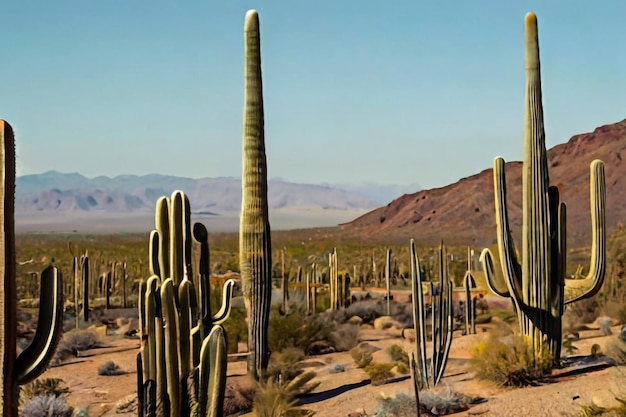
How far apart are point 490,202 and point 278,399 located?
255ft

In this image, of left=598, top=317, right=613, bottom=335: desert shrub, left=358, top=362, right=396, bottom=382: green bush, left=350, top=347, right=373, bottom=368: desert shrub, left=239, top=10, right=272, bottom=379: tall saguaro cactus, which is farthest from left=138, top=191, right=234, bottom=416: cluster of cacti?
left=598, top=317, right=613, bottom=335: desert shrub

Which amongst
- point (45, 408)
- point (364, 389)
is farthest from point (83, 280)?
point (45, 408)

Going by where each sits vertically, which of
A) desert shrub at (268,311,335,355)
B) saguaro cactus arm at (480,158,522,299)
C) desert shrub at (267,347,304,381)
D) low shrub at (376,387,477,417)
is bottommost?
low shrub at (376,387,477,417)

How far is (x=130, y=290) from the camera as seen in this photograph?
32688mm

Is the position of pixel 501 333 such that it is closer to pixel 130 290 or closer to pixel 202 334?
pixel 202 334

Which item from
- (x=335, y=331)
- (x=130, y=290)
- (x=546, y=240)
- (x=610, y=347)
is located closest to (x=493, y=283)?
(x=546, y=240)

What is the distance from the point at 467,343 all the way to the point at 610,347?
14.3 ft

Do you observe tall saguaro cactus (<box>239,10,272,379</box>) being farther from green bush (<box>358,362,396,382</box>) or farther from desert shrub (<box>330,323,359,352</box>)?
desert shrub (<box>330,323,359,352</box>)

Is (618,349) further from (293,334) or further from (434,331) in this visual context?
(293,334)

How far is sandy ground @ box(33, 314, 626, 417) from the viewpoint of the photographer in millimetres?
12789

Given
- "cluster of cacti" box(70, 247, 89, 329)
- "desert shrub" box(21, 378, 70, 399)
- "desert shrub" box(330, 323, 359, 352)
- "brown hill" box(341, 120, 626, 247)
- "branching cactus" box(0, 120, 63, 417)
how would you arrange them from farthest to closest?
→ 1. "brown hill" box(341, 120, 626, 247)
2. "cluster of cacti" box(70, 247, 89, 329)
3. "desert shrub" box(330, 323, 359, 352)
4. "desert shrub" box(21, 378, 70, 399)
5. "branching cactus" box(0, 120, 63, 417)

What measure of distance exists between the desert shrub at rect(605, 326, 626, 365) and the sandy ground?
1.96ft

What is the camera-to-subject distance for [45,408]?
12305mm

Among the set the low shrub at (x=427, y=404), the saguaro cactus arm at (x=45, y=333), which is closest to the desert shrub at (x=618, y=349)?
the low shrub at (x=427, y=404)
